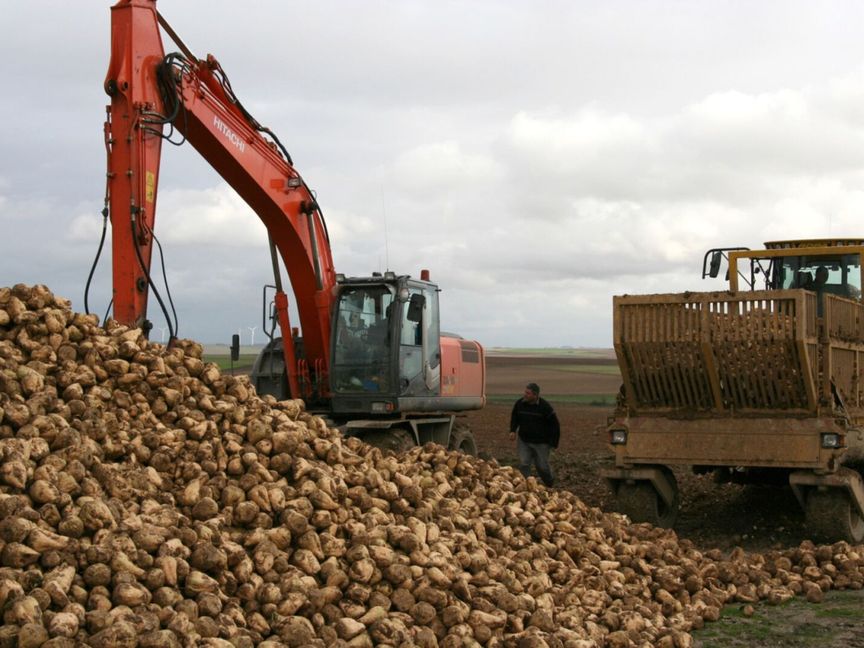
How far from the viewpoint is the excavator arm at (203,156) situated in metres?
8.65

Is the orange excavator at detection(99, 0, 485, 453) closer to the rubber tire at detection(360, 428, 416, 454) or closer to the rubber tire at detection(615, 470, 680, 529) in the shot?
the rubber tire at detection(360, 428, 416, 454)

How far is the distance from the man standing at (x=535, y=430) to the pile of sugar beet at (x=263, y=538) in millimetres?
3545

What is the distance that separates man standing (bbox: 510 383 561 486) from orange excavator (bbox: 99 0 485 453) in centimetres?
85

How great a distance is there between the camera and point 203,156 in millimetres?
10594

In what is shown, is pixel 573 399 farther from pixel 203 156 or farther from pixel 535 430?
pixel 203 156

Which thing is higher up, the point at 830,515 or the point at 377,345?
the point at 377,345

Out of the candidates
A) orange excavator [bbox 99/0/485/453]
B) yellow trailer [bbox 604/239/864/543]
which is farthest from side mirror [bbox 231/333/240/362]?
yellow trailer [bbox 604/239/864/543]

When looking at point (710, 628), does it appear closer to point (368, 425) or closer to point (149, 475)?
point (149, 475)

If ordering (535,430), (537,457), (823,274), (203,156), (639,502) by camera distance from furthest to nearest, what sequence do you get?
1. (537,457)
2. (535,430)
3. (823,274)
4. (203,156)
5. (639,502)

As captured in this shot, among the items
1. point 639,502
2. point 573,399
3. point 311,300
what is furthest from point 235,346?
point 573,399

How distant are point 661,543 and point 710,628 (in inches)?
61.5

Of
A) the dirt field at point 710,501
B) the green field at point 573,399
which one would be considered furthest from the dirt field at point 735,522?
the green field at point 573,399

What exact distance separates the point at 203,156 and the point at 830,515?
274 inches

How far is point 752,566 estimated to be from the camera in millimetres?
8469
